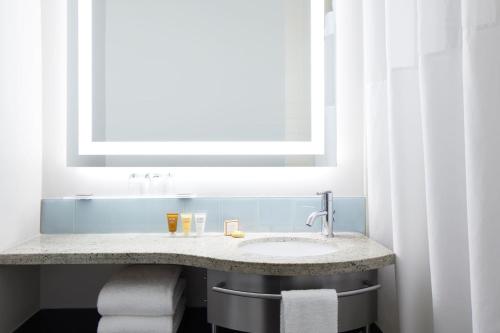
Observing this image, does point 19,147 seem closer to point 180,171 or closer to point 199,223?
point 180,171

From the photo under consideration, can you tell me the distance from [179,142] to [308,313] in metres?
0.91

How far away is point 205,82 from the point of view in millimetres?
1658

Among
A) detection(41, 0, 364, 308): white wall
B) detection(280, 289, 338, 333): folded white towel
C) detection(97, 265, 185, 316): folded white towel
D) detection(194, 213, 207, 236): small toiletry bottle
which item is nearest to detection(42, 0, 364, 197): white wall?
detection(41, 0, 364, 308): white wall

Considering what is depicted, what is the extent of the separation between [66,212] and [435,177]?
1409mm

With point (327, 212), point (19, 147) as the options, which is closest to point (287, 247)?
point (327, 212)

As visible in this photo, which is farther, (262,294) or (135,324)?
(135,324)

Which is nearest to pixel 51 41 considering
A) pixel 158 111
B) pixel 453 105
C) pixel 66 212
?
pixel 158 111

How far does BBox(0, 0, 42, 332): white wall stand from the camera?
4.37 feet

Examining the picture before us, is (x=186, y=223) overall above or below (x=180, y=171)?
below

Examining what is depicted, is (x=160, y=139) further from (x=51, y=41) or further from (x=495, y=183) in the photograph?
(x=495, y=183)

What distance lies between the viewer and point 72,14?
64.2 inches

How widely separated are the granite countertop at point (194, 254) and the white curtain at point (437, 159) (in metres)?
0.14

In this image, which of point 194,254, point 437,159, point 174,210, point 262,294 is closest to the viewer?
point 437,159

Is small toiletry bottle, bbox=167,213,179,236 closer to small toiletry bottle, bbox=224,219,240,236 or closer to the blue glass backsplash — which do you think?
the blue glass backsplash
